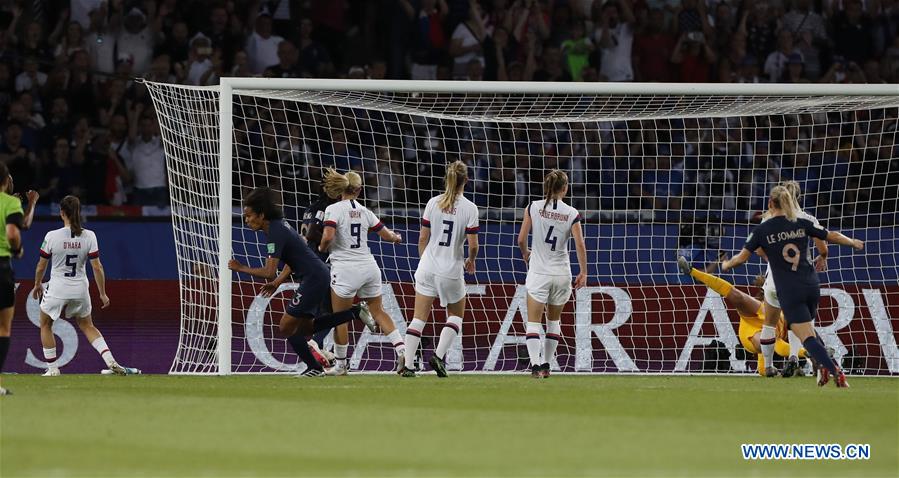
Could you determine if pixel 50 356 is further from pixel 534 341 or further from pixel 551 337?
pixel 551 337

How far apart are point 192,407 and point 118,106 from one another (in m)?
9.66

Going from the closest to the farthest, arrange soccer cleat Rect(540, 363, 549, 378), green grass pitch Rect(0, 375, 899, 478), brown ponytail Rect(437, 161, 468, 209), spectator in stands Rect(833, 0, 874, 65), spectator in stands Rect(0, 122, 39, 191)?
green grass pitch Rect(0, 375, 899, 478) → brown ponytail Rect(437, 161, 468, 209) → soccer cleat Rect(540, 363, 549, 378) → spectator in stands Rect(0, 122, 39, 191) → spectator in stands Rect(833, 0, 874, 65)

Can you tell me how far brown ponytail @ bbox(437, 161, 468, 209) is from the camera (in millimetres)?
13734

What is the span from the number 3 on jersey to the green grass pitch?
1.53 meters

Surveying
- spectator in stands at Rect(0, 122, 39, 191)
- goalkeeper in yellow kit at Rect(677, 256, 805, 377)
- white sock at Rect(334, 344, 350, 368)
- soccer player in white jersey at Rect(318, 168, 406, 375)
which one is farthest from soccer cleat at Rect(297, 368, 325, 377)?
spectator in stands at Rect(0, 122, 39, 191)

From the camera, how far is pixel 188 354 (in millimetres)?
15844

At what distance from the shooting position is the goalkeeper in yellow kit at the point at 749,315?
15109mm

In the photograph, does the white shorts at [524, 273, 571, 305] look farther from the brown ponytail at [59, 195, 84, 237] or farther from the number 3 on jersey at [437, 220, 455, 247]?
the brown ponytail at [59, 195, 84, 237]

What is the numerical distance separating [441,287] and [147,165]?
5975mm

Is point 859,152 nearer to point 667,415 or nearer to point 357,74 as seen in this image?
point 357,74

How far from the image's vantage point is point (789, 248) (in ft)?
40.7

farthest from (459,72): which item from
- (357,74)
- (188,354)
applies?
(188,354)

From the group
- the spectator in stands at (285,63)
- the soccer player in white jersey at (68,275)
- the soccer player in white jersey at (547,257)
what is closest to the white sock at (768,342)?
the soccer player in white jersey at (547,257)

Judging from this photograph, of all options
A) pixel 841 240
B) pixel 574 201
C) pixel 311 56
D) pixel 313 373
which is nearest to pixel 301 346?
pixel 313 373
